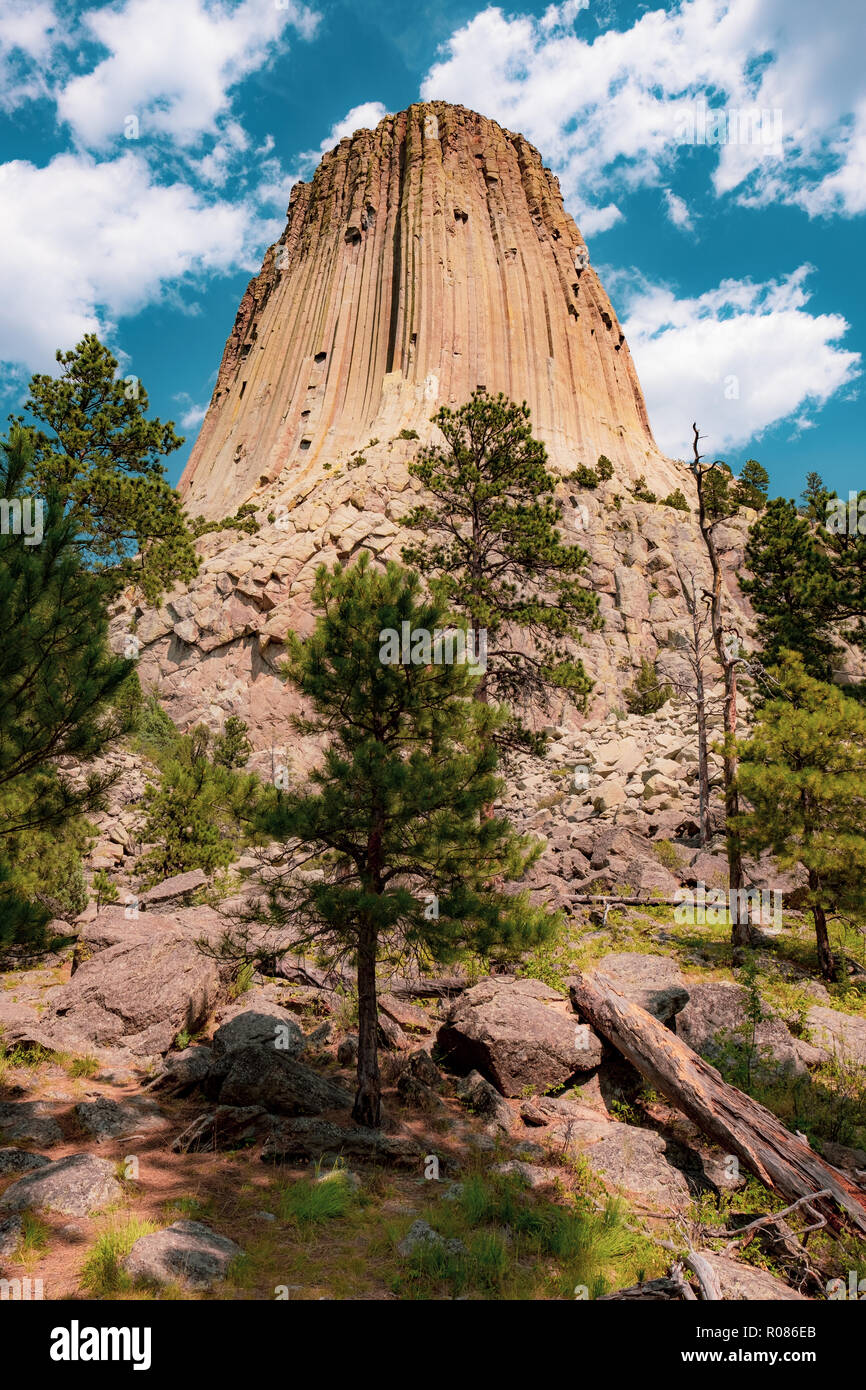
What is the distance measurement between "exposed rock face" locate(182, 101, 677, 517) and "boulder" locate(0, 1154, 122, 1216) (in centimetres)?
4910

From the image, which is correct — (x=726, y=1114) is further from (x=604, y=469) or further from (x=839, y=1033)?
(x=604, y=469)

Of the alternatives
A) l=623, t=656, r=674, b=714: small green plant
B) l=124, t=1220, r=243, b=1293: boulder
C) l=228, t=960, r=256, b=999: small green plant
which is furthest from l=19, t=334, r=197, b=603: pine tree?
l=623, t=656, r=674, b=714: small green plant

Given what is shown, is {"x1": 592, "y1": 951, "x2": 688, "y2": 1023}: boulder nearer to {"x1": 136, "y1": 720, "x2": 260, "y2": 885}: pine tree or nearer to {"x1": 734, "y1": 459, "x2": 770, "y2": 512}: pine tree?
{"x1": 136, "y1": 720, "x2": 260, "y2": 885}: pine tree

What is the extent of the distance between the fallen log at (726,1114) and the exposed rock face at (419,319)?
1859 inches

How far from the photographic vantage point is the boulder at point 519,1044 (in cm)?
940

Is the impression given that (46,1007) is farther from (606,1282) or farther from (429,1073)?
(606,1282)

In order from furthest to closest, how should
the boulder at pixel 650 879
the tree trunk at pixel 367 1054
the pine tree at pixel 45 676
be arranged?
1. the boulder at pixel 650 879
2. the tree trunk at pixel 367 1054
3. the pine tree at pixel 45 676

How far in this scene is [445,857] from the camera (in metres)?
8.15

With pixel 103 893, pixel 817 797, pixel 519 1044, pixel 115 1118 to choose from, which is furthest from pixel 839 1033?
pixel 103 893

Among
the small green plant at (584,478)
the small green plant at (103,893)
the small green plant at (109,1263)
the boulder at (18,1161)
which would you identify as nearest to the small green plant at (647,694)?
the small green plant at (584,478)

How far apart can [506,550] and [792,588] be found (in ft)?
39.9

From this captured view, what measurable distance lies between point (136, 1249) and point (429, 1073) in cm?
520

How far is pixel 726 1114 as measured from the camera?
24.3 ft

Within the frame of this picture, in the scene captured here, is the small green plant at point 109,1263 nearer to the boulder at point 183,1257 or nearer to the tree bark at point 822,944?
the boulder at point 183,1257
